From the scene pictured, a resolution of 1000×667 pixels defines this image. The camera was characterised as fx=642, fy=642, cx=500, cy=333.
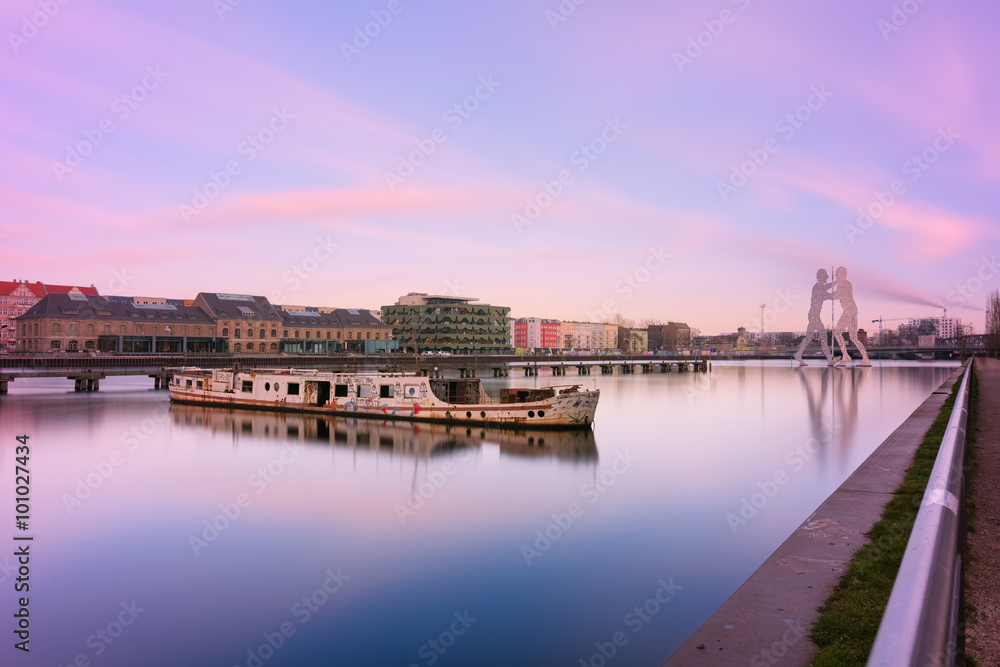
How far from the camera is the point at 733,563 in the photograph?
15305 mm

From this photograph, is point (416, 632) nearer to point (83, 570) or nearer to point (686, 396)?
point (83, 570)

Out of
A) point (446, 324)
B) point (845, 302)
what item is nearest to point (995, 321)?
point (845, 302)

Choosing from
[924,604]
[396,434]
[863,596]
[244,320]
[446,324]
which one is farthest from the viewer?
[446,324]

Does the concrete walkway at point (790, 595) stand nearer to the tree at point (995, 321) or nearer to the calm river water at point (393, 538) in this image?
the calm river water at point (393, 538)

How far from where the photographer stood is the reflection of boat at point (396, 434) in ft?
106

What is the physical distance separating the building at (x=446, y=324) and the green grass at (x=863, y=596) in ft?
502

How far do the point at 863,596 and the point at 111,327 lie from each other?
4976 inches

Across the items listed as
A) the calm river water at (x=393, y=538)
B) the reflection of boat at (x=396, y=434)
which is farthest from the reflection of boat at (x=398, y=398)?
the calm river water at (x=393, y=538)

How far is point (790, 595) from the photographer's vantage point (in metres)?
9.30

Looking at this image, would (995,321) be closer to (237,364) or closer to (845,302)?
(845,302)

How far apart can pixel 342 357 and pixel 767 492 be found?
99.2 m

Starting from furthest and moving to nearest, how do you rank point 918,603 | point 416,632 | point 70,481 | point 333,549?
point 70,481 → point 333,549 → point 416,632 → point 918,603

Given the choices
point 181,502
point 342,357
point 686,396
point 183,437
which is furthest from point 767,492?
point 342,357

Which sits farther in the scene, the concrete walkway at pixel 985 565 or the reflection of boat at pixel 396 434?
the reflection of boat at pixel 396 434
